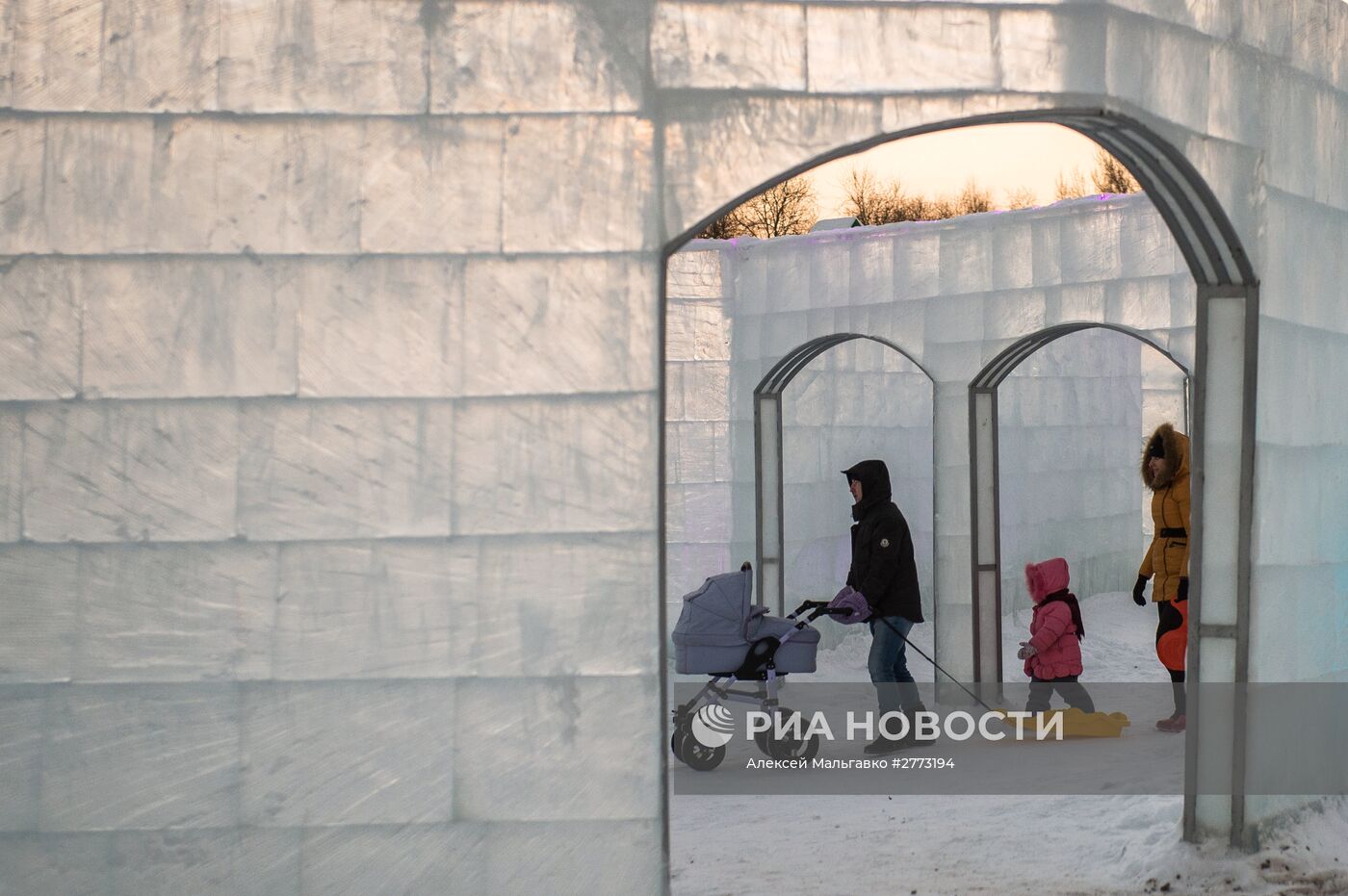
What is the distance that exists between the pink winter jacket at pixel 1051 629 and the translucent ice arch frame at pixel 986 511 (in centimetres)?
126

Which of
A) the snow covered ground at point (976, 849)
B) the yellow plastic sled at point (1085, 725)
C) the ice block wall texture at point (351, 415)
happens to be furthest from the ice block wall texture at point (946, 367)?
the ice block wall texture at point (351, 415)

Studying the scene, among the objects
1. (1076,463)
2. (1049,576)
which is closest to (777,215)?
(1076,463)

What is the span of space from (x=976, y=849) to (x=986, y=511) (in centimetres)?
503

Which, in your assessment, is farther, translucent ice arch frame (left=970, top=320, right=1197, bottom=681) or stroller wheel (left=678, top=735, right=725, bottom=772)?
translucent ice arch frame (left=970, top=320, right=1197, bottom=681)

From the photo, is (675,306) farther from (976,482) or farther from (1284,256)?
(1284,256)

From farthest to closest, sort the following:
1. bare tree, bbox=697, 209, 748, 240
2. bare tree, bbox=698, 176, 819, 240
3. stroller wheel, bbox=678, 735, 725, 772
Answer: bare tree, bbox=698, 176, 819, 240
bare tree, bbox=697, 209, 748, 240
stroller wheel, bbox=678, 735, 725, 772

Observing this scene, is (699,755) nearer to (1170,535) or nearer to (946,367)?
(1170,535)

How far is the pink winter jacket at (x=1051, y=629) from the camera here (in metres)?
9.99

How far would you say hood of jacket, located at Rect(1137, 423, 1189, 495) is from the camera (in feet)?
Result: 30.2

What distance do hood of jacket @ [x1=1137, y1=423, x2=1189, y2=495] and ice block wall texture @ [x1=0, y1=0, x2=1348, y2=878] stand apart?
4915 mm

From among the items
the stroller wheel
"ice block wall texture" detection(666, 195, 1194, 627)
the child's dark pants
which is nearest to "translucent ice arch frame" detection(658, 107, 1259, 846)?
the stroller wheel

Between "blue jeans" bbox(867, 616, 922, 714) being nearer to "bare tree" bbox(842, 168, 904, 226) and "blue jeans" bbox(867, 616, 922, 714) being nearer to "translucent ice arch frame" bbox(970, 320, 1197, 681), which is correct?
"translucent ice arch frame" bbox(970, 320, 1197, 681)

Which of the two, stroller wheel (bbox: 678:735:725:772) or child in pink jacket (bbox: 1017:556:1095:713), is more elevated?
child in pink jacket (bbox: 1017:556:1095:713)

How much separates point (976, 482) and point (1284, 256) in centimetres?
523
